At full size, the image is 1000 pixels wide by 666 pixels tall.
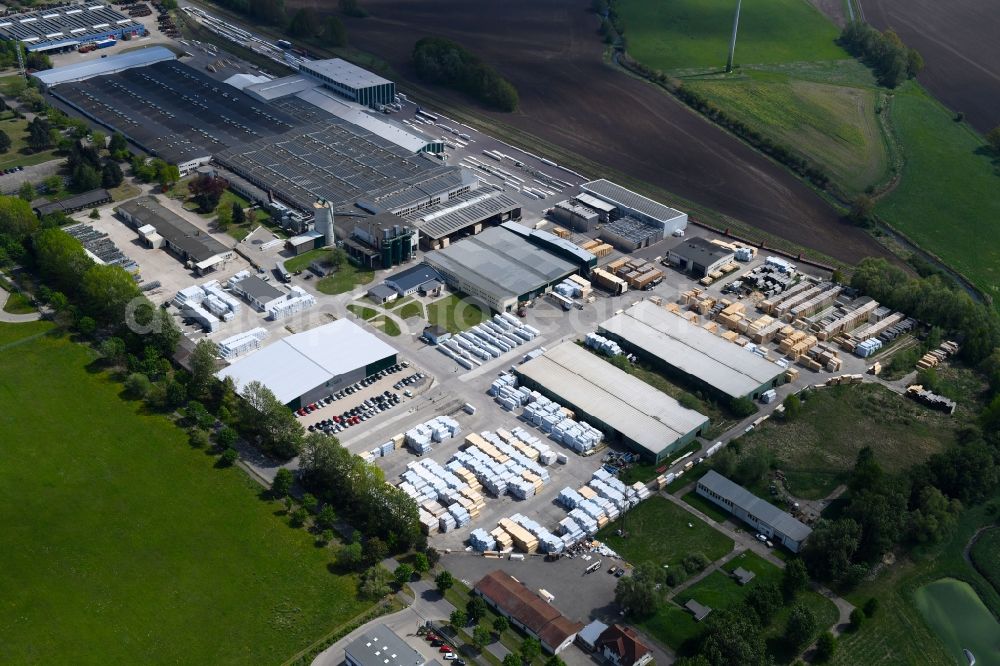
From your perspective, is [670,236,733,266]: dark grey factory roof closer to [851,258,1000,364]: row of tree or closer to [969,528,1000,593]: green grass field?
[851,258,1000,364]: row of tree

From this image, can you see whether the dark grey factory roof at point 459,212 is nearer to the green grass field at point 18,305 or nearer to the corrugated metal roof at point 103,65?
the green grass field at point 18,305

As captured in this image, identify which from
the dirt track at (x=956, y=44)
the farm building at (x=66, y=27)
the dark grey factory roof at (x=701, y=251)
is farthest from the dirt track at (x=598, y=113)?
the dirt track at (x=956, y=44)

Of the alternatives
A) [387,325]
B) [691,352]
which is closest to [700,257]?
[691,352]

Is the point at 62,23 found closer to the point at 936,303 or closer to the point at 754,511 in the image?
the point at 936,303

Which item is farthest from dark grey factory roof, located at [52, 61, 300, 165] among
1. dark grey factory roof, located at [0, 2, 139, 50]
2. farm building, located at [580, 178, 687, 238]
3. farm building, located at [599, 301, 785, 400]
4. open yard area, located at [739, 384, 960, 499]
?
open yard area, located at [739, 384, 960, 499]

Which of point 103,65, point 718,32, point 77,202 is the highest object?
point 718,32

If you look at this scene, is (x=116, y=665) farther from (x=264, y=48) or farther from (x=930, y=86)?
(x=930, y=86)
